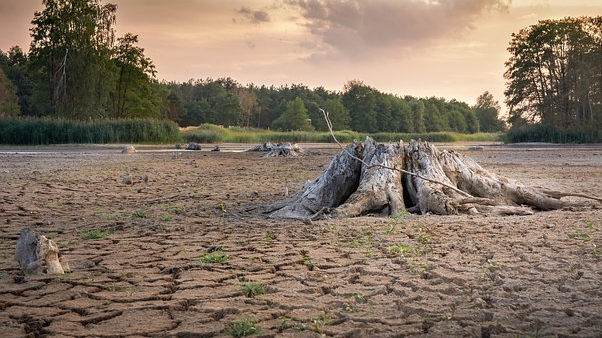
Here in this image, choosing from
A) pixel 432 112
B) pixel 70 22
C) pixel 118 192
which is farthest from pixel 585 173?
pixel 432 112

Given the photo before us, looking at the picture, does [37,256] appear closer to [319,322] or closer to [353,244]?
Result: [319,322]

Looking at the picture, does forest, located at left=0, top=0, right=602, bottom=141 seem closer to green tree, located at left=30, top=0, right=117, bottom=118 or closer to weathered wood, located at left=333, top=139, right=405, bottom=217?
green tree, located at left=30, top=0, right=117, bottom=118

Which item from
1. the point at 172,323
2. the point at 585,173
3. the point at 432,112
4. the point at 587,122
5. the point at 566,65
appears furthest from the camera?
the point at 432,112

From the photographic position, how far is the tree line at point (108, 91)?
152ft

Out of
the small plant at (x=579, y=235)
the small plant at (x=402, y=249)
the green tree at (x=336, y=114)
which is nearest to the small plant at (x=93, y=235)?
the small plant at (x=402, y=249)

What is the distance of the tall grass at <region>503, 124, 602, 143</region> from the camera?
4362cm

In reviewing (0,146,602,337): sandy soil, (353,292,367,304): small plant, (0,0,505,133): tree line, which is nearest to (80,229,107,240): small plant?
(0,146,602,337): sandy soil

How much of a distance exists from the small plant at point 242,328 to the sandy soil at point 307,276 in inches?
1.4

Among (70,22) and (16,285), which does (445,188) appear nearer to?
(16,285)

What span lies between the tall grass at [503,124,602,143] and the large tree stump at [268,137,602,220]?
38597mm

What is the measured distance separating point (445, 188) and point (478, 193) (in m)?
0.69

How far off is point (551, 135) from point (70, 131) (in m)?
35.0

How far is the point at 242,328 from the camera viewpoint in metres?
3.32

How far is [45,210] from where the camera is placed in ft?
28.3
